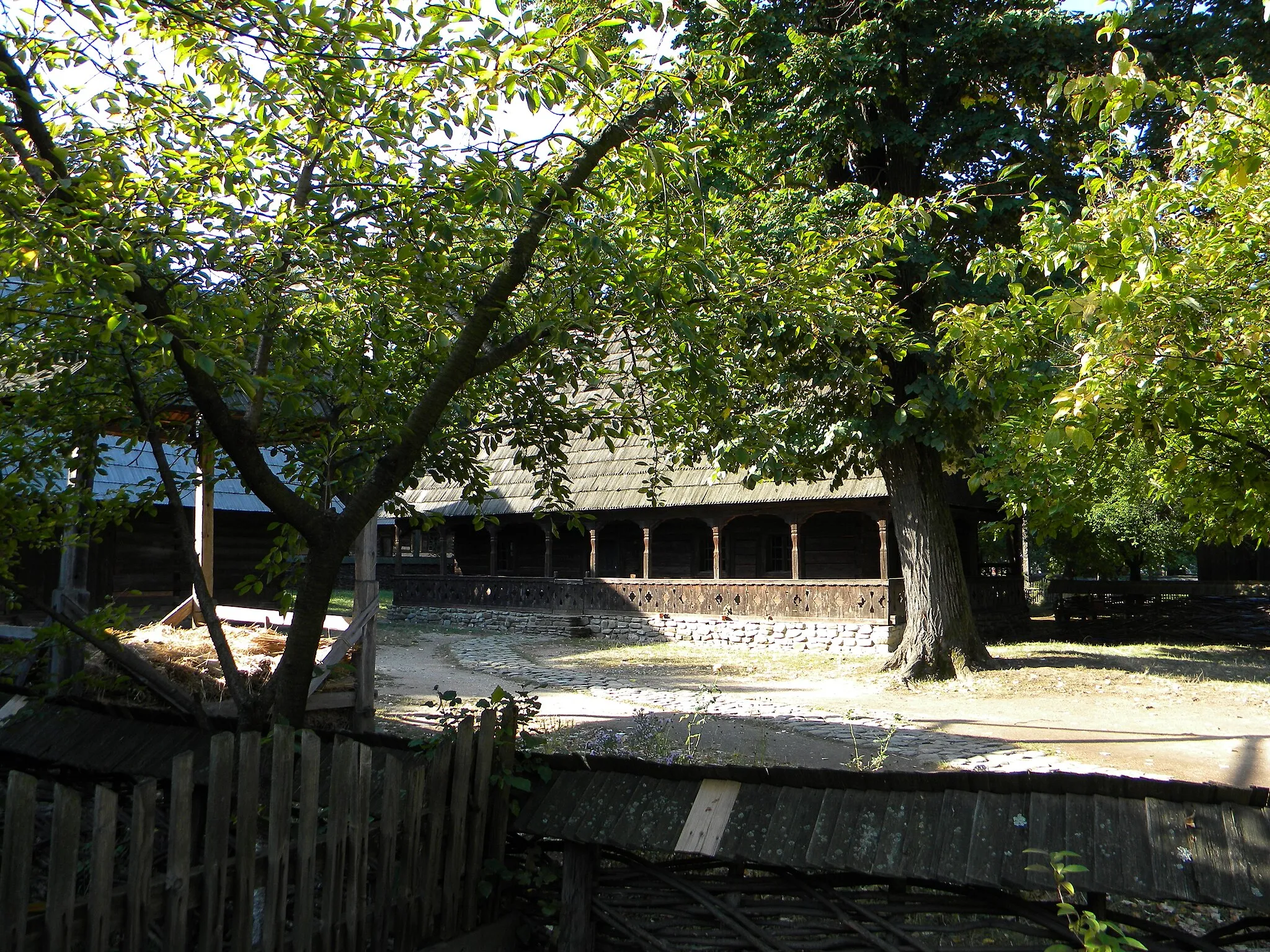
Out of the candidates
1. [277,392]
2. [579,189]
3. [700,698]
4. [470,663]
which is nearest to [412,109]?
[579,189]

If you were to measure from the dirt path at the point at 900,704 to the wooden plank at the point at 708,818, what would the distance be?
4872mm

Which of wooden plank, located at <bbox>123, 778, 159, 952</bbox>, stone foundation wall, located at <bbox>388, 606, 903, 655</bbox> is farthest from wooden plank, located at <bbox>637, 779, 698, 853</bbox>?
stone foundation wall, located at <bbox>388, 606, 903, 655</bbox>

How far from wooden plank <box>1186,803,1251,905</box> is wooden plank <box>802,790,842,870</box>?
115 cm

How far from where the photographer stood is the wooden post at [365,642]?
321 inches

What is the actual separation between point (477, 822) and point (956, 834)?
6.06 feet

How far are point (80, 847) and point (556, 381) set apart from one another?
12.1 ft

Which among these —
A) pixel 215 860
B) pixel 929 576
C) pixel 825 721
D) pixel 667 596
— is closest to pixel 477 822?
pixel 215 860

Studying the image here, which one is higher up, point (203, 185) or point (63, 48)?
point (63, 48)

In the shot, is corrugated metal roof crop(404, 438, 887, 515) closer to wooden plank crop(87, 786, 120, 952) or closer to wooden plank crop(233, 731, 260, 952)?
wooden plank crop(233, 731, 260, 952)

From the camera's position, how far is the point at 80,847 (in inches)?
205

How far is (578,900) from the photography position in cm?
374

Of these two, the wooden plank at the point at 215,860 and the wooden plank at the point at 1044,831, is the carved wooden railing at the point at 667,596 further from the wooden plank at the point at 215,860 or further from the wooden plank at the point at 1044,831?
the wooden plank at the point at 215,860

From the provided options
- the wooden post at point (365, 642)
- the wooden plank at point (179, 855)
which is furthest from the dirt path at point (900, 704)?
the wooden plank at point (179, 855)

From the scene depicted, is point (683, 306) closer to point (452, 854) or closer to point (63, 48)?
point (452, 854)
